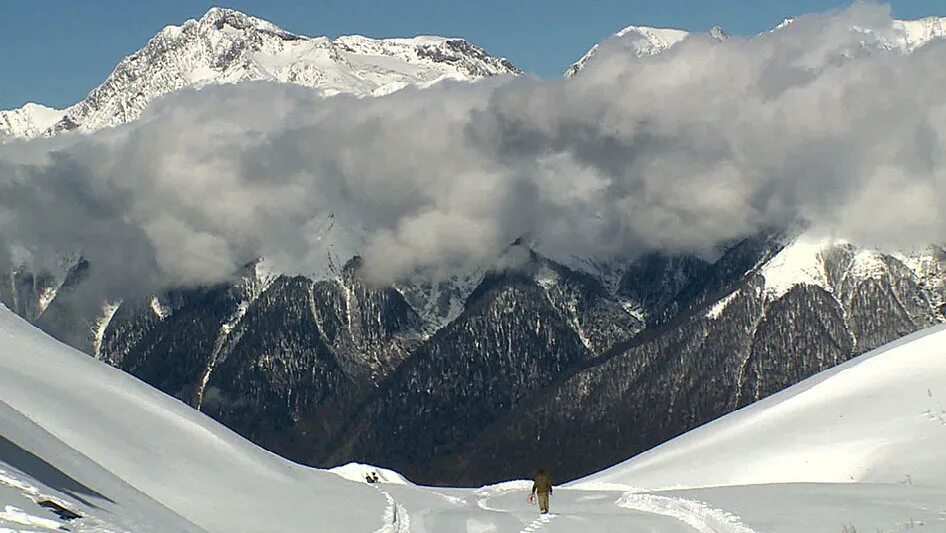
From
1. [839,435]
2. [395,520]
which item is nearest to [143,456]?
[395,520]

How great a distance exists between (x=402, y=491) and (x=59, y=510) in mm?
36974

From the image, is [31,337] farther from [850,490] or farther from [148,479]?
[850,490]

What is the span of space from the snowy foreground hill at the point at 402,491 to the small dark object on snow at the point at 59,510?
51 mm

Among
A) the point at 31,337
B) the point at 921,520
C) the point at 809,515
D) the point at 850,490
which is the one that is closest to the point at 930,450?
the point at 850,490

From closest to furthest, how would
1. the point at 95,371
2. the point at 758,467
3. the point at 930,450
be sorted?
the point at 930,450, the point at 95,371, the point at 758,467

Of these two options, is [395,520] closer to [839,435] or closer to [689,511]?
[689,511]

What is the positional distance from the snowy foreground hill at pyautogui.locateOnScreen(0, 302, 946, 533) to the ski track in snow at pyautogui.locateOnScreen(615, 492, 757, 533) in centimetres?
10

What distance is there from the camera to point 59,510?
22422mm

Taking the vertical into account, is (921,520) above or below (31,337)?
below

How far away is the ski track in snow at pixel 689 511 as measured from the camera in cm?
3206

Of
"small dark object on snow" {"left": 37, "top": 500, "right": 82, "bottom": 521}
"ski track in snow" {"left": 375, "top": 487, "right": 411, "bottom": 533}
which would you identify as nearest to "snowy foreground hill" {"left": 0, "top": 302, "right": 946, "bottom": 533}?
"small dark object on snow" {"left": 37, "top": 500, "right": 82, "bottom": 521}

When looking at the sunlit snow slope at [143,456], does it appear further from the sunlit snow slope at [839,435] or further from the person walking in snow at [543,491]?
the sunlit snow slope at [839,435]

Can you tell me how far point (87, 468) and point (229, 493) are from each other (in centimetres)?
943

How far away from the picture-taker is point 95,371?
52062 mm
